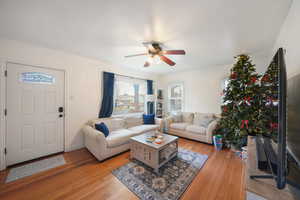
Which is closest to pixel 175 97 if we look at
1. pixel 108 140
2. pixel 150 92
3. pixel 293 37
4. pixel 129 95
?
pixel 150 92

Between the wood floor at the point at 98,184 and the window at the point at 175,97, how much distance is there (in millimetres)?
2683

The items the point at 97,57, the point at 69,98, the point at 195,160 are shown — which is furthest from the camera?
the point at 97,57

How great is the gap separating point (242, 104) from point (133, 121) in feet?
9.39

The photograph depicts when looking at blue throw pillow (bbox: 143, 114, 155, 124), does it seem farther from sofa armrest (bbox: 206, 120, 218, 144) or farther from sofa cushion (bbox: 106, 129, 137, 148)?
sofa armrest (bbox: 206, 120, 218, 144)

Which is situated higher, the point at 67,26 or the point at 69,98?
the point at 67,26

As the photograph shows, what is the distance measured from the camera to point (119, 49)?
2.52m

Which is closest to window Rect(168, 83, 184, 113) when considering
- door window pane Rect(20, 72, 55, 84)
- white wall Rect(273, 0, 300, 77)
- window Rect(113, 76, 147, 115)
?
window Rect(113, 76, 147, 115)

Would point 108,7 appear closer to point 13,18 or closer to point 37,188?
point 13,18

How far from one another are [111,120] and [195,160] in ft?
7.54

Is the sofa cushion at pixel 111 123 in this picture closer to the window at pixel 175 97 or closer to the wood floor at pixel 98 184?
the wood floor at pixel 98 184

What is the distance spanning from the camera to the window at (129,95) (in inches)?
148

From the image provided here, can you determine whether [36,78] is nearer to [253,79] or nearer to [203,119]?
[203,119]

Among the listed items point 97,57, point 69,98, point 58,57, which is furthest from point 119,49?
point 69,98

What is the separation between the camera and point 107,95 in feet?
11.0
